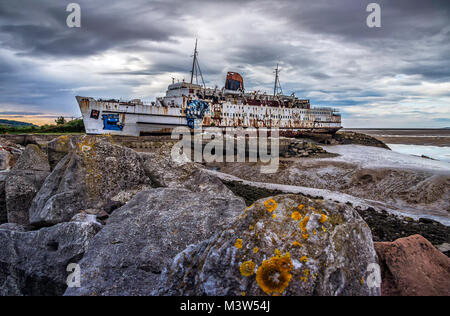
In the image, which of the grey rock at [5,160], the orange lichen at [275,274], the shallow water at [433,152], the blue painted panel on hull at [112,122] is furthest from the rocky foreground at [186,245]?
the shallow water at [433,152]

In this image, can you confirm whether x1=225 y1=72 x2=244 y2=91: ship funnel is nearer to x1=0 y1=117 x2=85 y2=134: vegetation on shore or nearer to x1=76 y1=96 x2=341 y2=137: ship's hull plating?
x1=76 y1=96 x2=341 y2=137: ship's hull plating

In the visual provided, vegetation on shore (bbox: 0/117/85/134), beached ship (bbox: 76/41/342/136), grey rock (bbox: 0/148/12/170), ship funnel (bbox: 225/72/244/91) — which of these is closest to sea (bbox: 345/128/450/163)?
beached ship (bbox: 76/41/342/136)

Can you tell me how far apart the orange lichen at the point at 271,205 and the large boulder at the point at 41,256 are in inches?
99.9

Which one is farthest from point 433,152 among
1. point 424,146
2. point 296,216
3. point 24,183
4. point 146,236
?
point 24,183

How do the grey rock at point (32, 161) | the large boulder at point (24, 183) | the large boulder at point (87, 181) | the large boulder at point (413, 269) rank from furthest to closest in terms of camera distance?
the grey rock at point (32, 161) < the large boulder at point (24, 183) < the large boulder at point (87, 181) < the large boulder at point (413, 269)

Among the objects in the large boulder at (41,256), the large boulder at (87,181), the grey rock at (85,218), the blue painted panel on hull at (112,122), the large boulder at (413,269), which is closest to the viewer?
the large boulder at (413,269)

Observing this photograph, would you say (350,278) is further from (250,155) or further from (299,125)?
(299,125)

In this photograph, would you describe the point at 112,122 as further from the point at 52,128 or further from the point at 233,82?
the point at 233,82

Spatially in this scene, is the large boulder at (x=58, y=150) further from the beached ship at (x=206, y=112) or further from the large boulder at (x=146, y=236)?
the beached ship at (x=206, y=112)

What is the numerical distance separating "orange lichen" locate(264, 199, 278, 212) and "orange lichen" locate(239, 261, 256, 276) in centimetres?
53

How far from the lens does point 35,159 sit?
7.55 m

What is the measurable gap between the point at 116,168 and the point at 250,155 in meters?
16.7

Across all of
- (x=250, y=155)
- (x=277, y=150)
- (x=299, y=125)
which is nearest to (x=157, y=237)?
(x=250, y=155)

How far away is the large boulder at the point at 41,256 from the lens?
3.27 m
